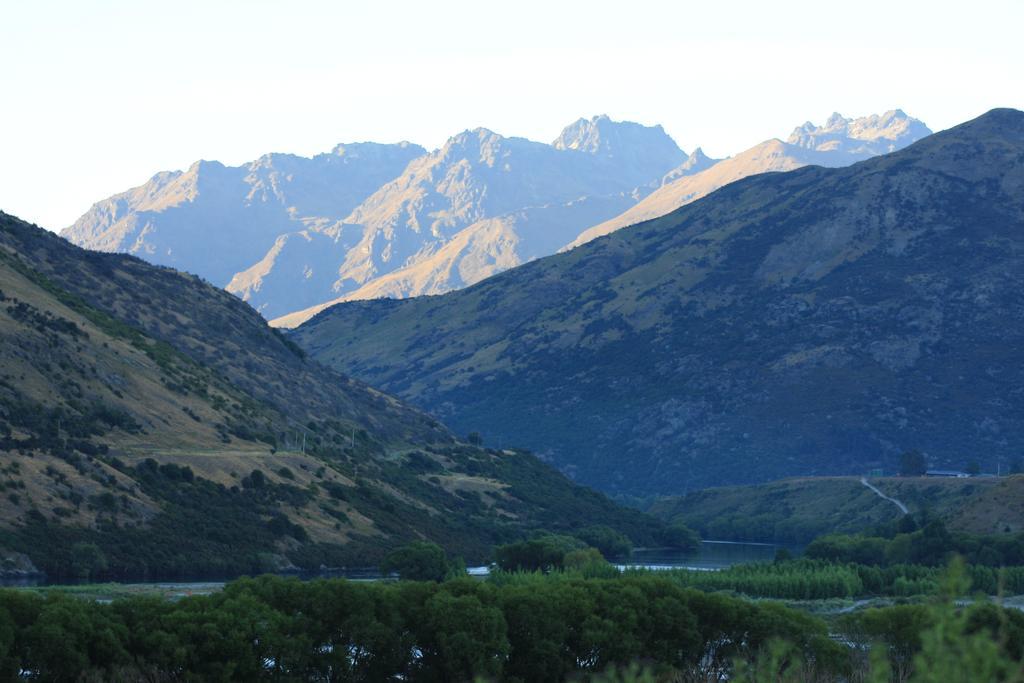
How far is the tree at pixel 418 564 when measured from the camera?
149 meters

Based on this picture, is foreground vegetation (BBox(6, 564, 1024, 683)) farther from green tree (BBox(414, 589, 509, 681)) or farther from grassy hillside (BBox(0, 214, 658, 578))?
grassy hillside (BBox(0, 214, 658, 578))

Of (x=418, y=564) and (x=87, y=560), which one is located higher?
(x=87, y=560)

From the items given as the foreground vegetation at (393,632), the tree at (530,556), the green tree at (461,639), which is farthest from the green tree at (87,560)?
the green tree at (461,639)

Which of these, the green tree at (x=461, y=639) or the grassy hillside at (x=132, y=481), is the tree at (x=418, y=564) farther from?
the green tree at (x=461, y=639)

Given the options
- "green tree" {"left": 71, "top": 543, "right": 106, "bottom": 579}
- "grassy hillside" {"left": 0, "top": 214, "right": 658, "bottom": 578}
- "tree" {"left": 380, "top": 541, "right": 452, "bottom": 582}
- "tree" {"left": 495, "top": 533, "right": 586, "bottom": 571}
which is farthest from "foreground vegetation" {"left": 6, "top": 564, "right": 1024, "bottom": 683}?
"tree" {"left": 495, "top": 533, "right": 586, "bottom": 571}

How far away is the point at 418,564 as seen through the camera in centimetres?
15000

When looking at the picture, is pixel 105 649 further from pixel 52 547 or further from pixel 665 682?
pixel 52 547

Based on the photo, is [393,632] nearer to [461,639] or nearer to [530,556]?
[461,639]

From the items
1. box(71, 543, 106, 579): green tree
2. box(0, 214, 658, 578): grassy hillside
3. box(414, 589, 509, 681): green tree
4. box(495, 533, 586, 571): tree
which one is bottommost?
box(414, 589, 509, 681): green tree

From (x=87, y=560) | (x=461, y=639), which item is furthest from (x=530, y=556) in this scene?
(x=461, y=639)

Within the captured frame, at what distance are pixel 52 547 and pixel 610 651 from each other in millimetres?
74002

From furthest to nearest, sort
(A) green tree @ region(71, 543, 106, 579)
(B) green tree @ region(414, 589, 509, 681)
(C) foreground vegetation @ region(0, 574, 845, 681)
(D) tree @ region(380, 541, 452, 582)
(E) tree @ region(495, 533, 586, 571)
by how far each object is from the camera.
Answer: (E) tree @ region(495, 533, 586, 571), (D) tree @ region(380, 541, 452, 582), (A) green tree @ region(71, 543, 106, 579), (B) green tree @ region(414, 589, 509, 681), (C) foreground vegetation @ region(0, 574, 845, 681)

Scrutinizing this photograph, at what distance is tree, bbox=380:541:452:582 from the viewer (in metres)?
149

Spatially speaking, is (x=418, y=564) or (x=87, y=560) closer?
(x=87, y=560)
